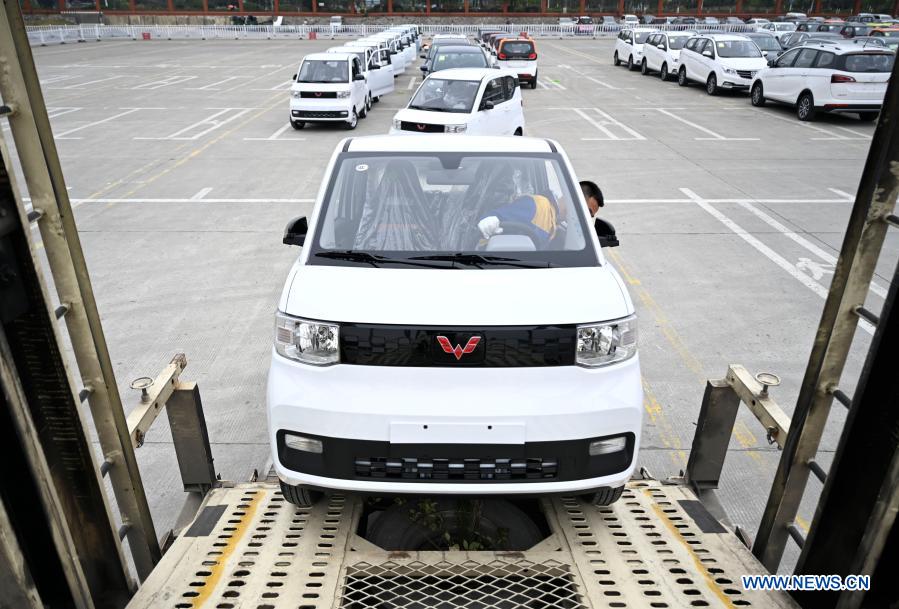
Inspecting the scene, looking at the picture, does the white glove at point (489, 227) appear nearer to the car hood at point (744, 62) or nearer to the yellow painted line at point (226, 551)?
the yellow painted line at point (226, 551)

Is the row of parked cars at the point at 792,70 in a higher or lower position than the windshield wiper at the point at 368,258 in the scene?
lower

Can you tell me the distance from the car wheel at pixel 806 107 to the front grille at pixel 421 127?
11042 mm

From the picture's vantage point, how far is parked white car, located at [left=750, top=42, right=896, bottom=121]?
16578mm

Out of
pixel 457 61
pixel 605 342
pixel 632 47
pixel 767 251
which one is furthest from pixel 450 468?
pixel 632 47

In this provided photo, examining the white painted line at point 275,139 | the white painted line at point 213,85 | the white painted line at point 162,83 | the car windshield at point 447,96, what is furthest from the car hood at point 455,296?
the white painted line at point 162,83

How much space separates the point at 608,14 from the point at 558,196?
6636 cm

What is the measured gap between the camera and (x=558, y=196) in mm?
4211

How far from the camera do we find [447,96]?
13.9 m

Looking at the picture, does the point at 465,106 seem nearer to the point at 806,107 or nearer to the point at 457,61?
the point at 457,61

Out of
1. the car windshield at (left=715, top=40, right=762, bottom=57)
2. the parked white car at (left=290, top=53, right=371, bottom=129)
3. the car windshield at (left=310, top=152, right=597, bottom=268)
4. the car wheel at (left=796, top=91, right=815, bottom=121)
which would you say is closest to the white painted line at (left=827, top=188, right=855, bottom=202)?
→ the car wheel at (left=796, top=91, right=815, bottom=121)

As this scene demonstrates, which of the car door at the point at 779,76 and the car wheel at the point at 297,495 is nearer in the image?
the car wheel at the point at 297,495

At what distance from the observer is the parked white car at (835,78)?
16578 millimetres

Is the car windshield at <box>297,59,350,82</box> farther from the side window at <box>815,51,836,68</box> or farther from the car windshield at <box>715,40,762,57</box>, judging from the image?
the car windshield at <box>715,40,762,57</box>

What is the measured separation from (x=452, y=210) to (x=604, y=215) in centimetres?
682
